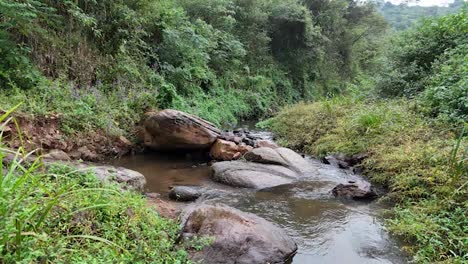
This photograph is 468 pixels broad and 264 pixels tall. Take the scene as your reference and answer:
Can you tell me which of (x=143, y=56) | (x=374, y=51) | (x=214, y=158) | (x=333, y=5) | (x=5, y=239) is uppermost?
(x=333, y=5)

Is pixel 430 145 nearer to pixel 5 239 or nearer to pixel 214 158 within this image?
pixel 214 158

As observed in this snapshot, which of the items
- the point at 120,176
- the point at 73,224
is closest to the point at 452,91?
the point at 120,176

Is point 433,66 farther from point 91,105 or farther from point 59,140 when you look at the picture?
point 59,140

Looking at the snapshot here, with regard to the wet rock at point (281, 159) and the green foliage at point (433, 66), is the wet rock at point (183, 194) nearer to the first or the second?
the wet rock at point (281, 159)

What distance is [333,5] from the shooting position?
21.7 metres

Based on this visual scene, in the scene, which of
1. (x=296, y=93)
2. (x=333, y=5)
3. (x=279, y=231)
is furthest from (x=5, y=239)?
(x=333, y=5)

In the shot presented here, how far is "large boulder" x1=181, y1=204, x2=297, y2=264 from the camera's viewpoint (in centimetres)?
337

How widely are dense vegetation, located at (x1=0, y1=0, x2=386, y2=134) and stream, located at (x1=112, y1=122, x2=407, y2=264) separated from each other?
1.88m

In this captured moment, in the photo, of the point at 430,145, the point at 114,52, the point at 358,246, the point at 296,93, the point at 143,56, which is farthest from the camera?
the point at 296,93

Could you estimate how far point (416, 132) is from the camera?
6668 millimetres

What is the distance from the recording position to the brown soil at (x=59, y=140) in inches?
215

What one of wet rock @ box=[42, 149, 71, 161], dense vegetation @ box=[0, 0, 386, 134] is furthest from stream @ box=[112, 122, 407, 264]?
dense vegetation @ box=[0, 0, 386, 134]

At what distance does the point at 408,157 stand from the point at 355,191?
3.71 feet

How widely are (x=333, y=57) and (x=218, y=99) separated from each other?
14.2 meters
